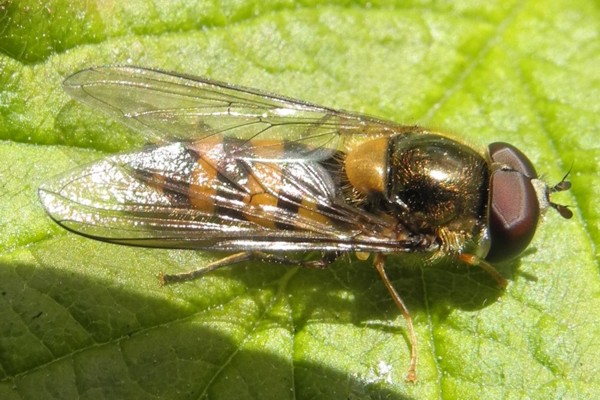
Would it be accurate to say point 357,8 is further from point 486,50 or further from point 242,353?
point 242,353

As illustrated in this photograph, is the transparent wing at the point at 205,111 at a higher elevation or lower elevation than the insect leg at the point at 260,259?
higher

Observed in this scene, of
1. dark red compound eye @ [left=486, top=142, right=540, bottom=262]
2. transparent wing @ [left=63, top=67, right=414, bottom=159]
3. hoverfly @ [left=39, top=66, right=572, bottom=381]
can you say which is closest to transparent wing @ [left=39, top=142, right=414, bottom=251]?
hoverfly @ [left=39, top=66, right=572, bottom=381]

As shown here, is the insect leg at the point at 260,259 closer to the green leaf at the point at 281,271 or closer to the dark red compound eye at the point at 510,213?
the green leaf at the point at 281,271

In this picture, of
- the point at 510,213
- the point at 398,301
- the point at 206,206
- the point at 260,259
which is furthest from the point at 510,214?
the point at 206,206

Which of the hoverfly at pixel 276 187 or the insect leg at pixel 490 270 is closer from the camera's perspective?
the hoverfly at pixel 276 187

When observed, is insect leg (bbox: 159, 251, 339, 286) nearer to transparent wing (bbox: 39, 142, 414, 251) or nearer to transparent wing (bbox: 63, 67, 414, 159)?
transparent wing (bbox: 39, 142, 414, 251)

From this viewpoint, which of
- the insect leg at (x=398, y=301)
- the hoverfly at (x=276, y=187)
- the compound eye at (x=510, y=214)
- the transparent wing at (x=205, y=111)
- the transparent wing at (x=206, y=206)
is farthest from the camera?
the transparent wing at (x=205, y=111)

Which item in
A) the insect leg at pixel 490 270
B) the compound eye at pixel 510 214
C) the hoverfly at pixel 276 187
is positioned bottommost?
the insect leg at pixel 490 270

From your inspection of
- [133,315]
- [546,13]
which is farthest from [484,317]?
[546,13]

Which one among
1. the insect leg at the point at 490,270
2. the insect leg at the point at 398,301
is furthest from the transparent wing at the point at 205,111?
the insect leg at the point at 490,270
